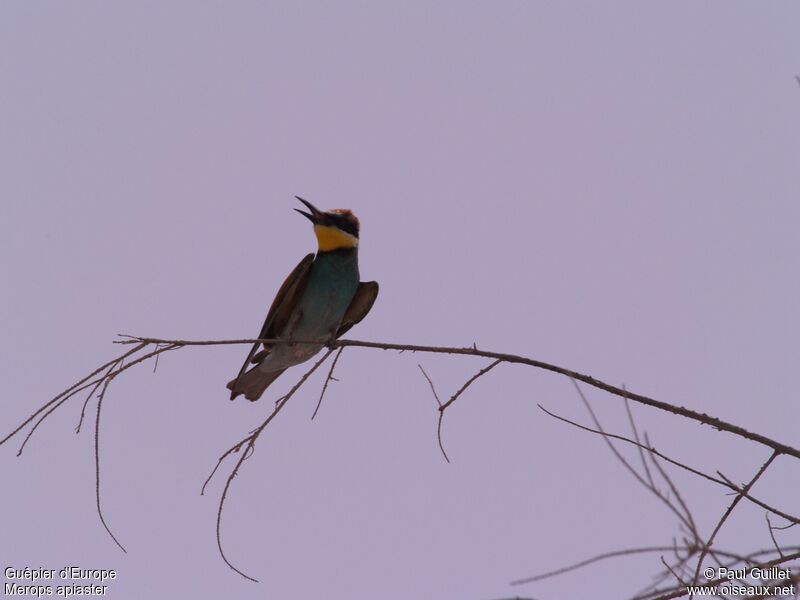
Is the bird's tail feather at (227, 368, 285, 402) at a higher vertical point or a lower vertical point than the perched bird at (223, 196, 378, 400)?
lower

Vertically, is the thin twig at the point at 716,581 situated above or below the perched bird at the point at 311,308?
below

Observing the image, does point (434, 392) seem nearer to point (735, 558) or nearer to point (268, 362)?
point (735, 558)

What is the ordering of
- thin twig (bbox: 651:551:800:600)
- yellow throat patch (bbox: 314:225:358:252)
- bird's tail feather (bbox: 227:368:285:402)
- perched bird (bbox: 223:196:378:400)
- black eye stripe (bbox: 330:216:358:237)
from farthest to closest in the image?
black eye stripe (bbox: 330:216:358:237), yellow throat patch (bbox: 314:225:358:252), bird's tail feather (bbox: 227:368:285:402), perched bird (bbox: 223:196:378:400), thin twig (bbox: 651:551:800:600)

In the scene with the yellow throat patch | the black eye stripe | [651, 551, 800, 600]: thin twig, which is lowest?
[651, 551, 800, 600]: thin twig

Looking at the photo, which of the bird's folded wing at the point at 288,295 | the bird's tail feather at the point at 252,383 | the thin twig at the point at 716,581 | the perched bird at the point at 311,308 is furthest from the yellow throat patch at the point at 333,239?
the thin twig at the point at 716,581

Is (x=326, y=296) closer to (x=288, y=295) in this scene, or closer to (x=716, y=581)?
(x=288, y=295)

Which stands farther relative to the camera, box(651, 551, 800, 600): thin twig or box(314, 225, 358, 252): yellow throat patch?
box(314, 225, 358, 252): yellow throat patch

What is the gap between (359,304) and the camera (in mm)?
6258

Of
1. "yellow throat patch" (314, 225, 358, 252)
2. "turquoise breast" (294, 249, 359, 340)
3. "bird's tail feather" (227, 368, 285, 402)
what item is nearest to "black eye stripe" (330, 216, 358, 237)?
"yellow throat patch" (314, 225, 358, 252)

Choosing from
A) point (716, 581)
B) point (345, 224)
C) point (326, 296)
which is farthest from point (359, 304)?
point (716, 581)

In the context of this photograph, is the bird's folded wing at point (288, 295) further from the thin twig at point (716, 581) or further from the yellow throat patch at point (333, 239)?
the thin twig at point (716, 581)

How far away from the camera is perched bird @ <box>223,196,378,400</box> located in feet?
19.3

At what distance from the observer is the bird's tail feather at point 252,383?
19.7ft

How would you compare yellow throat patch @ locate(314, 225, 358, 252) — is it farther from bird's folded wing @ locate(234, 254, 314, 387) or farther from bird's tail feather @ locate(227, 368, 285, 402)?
bird's tail feather @ locate(227, 368, 285, 402)
